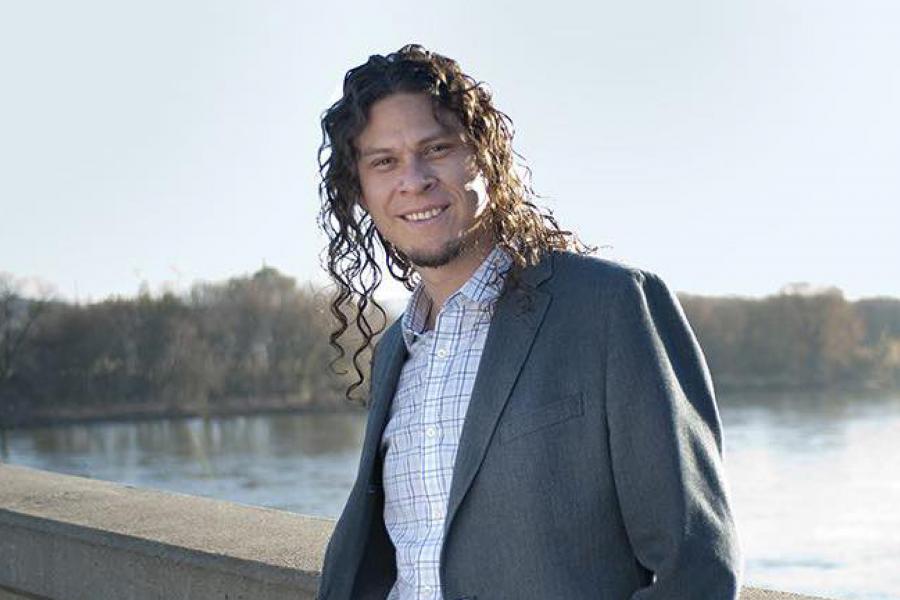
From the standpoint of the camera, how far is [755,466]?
29.9 m

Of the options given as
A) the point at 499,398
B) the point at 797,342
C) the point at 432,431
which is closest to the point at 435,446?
the point at 432,431

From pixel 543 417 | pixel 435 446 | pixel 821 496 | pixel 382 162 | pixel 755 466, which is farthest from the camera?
pixel 755 466

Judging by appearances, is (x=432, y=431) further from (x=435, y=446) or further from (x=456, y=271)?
(x=456, y=271)

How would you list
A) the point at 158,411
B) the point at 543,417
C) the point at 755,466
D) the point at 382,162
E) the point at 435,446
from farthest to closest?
the point at 158,411 → the point at 755,466 → the point at 382,162 → the point at 435,446 → the point at 543,417

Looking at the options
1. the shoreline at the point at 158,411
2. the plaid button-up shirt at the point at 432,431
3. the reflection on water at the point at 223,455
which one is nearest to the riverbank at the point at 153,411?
the shoreline at the point at 158,411

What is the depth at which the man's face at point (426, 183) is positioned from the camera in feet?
6.02

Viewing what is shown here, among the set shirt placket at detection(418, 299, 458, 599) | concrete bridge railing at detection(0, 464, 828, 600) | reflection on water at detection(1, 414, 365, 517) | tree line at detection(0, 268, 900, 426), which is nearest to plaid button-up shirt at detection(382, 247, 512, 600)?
shirt placket at detection(418, 299, 458, 599)

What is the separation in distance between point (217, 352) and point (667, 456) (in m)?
50.7

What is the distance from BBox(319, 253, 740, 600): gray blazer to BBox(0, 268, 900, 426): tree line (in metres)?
41.7

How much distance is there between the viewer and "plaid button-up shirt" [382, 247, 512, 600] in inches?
70.0

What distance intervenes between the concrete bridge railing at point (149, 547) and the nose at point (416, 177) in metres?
1.06

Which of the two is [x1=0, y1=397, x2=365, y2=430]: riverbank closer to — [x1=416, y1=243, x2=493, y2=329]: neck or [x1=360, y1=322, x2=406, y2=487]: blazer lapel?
[x1=360, y1=322, x2=406, y2=487]: blazer lapel

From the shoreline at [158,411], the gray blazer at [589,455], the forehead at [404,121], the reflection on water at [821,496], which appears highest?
the forehead at [404,121]

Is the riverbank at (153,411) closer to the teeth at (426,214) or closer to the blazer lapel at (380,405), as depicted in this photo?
the blazer lapel at (380,405)
